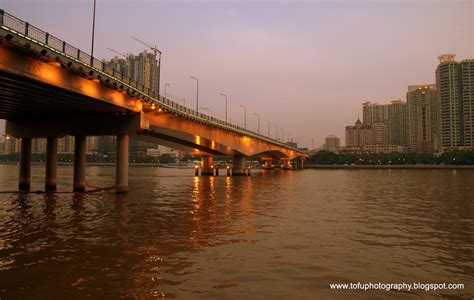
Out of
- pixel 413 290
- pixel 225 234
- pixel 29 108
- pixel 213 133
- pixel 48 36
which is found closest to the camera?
pixel 413 290

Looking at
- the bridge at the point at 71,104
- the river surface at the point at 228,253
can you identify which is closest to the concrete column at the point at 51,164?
the bridge at the point at 71,104

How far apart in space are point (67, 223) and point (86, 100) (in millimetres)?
14859

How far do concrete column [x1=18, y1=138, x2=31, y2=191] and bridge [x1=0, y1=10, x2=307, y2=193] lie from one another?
4.6 inches

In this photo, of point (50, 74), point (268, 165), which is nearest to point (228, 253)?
point (50, 74)

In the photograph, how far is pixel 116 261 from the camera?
12914 mm

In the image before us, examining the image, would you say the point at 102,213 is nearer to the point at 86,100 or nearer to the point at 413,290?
the point at 86,100

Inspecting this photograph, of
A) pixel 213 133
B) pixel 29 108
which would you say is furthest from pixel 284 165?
pixel 29 108

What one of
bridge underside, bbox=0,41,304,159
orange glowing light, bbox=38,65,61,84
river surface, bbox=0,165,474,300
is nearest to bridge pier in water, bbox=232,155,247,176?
bridge underside, bbox=0,41,304,159

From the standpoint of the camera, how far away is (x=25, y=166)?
46.9 metres

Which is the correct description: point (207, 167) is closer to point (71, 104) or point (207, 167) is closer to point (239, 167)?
point (239, 167)

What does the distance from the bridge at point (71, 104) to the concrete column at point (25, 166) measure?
0.12m

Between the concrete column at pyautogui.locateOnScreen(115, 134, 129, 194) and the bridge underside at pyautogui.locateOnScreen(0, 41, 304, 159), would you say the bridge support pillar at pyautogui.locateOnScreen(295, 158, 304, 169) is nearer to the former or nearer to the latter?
the bridge underside at pyautogui.locateOnScreen(0, 41, 304, 159)

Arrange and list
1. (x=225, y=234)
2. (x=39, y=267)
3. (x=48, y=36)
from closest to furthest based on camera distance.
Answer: (x=39, y=267)
(x=225, y=234)
(x=48, y=36)

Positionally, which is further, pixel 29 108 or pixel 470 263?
pixel 29 108
